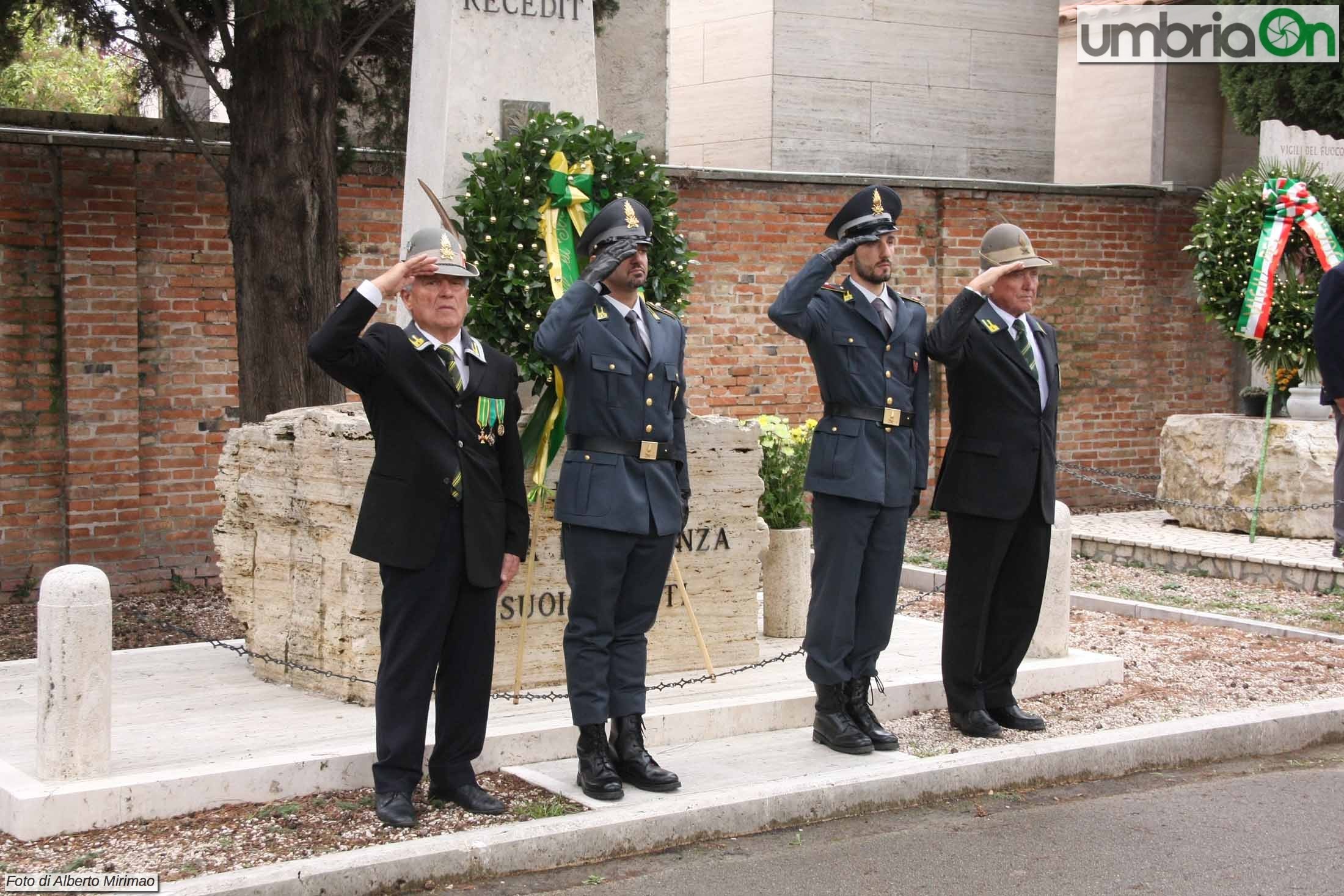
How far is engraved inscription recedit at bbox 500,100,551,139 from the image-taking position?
23.0 ft

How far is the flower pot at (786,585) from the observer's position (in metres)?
8.18

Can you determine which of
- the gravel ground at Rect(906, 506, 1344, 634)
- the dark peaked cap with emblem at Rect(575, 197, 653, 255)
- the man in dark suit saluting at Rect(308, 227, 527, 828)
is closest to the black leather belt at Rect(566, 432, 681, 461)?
the man in dark suit saluting at Rect(308, 227, 527, 828)

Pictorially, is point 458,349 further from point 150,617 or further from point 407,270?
point 150,617

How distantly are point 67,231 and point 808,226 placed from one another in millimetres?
6043

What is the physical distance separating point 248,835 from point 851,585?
2.49 m

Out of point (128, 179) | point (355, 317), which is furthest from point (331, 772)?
point (128, 179)

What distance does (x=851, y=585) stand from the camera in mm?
6113

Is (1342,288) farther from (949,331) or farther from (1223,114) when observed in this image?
(1223,114)

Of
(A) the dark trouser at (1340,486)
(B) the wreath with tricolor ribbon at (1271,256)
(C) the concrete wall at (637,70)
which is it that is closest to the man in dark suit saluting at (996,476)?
(A) the dark trouser at (1340,486)

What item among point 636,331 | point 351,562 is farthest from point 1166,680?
point 351,562

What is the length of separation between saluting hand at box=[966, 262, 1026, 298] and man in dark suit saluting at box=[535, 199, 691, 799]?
54.0 inches

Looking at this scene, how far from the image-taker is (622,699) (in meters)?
5.55

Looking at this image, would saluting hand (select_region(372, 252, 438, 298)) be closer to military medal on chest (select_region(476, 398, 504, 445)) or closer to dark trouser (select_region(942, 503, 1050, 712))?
military medal on chest (select_region(476, 398, 504, 445))

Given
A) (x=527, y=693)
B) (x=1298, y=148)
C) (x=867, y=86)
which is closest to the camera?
(x=527, y=693)
